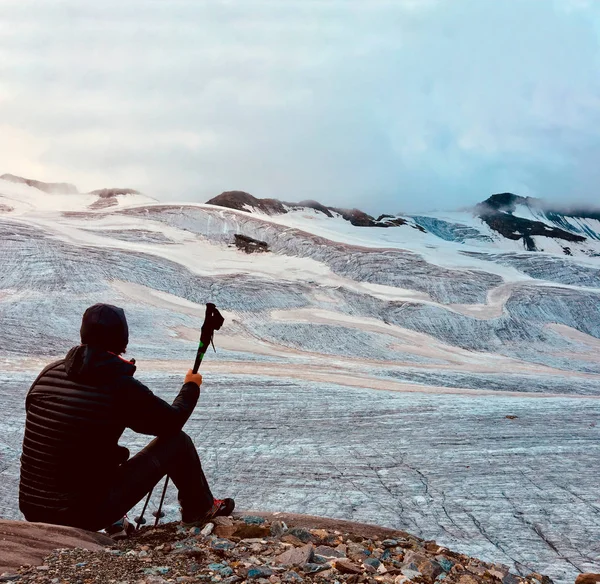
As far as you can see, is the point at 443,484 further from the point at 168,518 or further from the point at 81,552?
the point at 81,552

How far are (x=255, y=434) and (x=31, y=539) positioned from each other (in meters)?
7.56

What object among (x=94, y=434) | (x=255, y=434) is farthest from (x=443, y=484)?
(x=94, y=434)

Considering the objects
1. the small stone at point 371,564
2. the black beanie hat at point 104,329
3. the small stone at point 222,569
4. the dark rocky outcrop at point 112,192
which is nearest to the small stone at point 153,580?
the small stone at point 222,569

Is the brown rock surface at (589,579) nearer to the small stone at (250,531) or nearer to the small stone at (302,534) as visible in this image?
the small stone at (302,534)

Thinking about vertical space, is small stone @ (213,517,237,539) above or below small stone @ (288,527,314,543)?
above

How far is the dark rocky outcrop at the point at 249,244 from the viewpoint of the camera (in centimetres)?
3941

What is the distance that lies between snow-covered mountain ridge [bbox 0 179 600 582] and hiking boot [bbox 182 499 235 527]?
338 cm

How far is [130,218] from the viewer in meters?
42.9

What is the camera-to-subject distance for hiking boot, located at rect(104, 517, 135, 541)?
5.29 meters

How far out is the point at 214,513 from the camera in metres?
5.65

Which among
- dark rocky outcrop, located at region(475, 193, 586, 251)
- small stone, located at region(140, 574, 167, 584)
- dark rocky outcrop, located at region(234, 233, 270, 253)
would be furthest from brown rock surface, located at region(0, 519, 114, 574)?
dark rocky outcrop, located at region(475, 193, 586, 251)

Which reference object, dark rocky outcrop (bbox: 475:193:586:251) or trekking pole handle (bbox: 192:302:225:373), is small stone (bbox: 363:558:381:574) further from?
dark rocky outcrop (bbox: 475:193:586:251)

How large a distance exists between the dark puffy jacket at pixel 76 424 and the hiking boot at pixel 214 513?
984mm

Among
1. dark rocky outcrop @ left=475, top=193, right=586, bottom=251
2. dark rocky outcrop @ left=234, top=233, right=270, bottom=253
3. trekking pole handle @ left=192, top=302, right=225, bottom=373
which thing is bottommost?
trekking pole handle @ left=192, top=302, right=225, bottom=373
